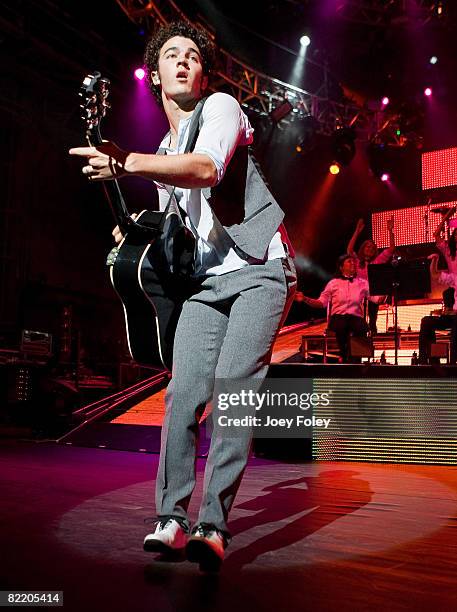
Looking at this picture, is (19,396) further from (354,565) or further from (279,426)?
(354,565)

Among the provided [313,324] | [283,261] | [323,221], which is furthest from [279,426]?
[323,221]

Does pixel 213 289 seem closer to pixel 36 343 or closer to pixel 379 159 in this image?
pixel 36 343

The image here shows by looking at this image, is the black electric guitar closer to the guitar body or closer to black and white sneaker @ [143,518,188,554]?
the guitar body

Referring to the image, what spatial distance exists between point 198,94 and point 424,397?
370cm

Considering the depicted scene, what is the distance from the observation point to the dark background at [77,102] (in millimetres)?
10758

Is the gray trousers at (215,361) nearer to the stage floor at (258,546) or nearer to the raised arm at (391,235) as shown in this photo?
the stage floor at (258,546)

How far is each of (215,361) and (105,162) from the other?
761 millimetres

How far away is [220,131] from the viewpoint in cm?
198

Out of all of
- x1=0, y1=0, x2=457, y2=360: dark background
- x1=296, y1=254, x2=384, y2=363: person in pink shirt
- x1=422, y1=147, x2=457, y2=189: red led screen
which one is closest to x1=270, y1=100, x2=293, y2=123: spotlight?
x1=0, y1=0, x2=457, y2=360: dark background

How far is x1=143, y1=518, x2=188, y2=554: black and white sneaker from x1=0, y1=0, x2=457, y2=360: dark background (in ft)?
31.5

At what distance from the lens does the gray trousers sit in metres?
2.00

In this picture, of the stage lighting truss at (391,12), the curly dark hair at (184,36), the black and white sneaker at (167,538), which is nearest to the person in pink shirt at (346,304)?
the stage lighting truss at (391,12)

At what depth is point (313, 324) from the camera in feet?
47.8

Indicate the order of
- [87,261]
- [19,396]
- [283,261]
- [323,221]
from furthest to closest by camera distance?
[323,221] < [87,261] < [19,396] < [283,261]
